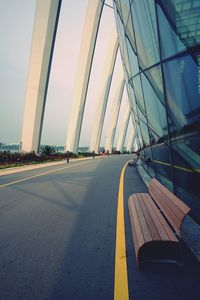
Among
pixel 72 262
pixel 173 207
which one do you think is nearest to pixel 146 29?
pixel 173 207

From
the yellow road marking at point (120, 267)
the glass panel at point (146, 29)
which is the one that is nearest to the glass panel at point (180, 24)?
the glass panel at point (146, 29)

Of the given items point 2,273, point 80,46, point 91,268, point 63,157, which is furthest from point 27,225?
point 80,46

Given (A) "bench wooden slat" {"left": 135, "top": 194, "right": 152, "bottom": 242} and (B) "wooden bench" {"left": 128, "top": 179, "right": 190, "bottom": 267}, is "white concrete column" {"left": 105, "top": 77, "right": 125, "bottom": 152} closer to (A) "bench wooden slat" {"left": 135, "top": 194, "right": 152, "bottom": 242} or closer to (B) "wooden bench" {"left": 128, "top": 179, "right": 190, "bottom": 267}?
(A) "bench wooden slat" {"left": 135, "top": 194, "right": 152, "bottom": 242}

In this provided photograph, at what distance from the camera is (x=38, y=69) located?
1975cm

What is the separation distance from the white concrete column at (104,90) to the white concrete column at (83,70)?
7440 millimetres

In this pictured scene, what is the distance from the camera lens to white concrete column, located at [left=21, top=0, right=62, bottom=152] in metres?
17.9

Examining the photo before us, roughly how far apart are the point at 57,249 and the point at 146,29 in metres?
6.81

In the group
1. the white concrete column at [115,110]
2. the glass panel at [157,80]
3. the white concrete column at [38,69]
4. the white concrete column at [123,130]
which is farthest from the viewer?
the white concrete column at [123,130]

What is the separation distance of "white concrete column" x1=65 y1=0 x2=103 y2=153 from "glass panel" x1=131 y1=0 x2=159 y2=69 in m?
19.0

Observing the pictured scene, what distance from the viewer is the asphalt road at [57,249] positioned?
2113 millimetres

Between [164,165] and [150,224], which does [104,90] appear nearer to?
[164,165]

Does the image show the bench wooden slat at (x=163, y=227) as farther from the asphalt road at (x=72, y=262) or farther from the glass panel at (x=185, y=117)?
the glass panel at (x=185, y=117)

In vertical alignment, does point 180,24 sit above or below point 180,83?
above

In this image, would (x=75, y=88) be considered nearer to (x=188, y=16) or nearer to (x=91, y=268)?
(x=188, y=16)
